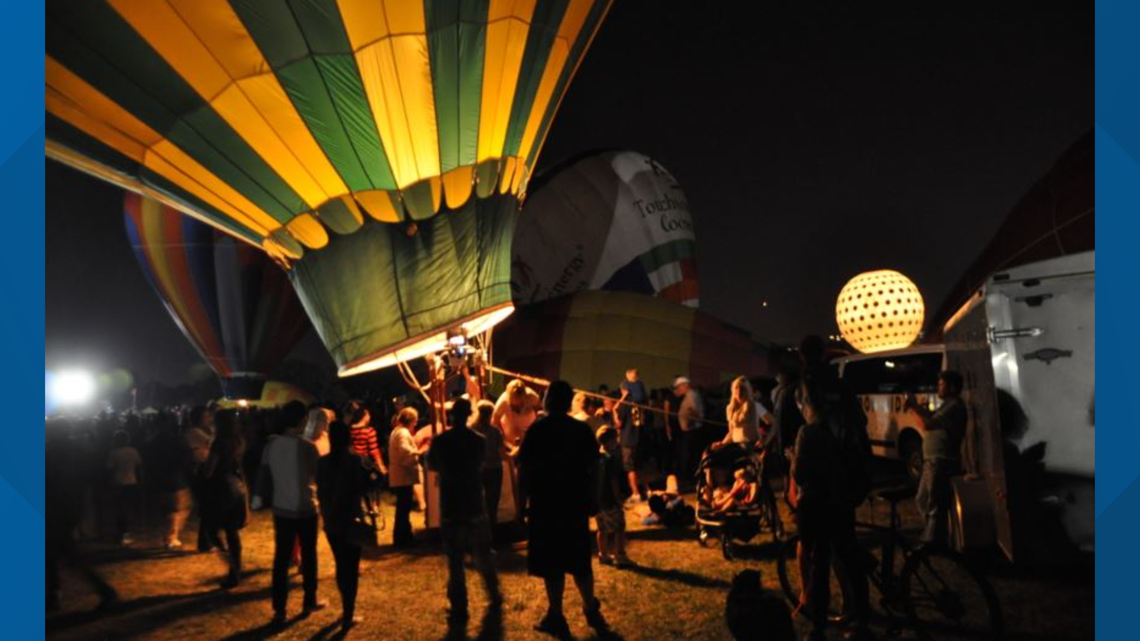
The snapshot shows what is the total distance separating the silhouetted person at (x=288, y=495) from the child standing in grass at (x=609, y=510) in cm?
199

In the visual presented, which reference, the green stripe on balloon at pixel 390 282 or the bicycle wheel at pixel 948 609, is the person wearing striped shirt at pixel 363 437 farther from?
the bicycle wheel at pixel 948 609

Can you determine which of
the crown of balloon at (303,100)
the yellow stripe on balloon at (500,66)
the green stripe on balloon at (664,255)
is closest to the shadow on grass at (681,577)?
the crown of balloon at (303,100)

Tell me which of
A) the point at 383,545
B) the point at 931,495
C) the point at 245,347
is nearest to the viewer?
the point at 931,495

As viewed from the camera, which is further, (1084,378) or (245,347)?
(245,347)

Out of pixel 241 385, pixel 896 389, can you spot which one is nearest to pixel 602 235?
pixel 241 385

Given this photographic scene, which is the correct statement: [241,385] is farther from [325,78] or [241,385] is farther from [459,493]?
[459,493]

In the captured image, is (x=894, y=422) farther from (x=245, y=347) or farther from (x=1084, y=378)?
(x=245, y=347)

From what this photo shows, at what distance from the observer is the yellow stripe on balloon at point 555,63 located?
320 inches

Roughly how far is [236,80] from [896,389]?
8704 mm

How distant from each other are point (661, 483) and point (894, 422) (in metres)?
3.33

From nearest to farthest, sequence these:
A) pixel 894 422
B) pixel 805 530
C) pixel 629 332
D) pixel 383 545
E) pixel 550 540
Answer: pixel 805 530, pixel 550 540, pixel 383 545, pixel 894 422, pixel 629 332

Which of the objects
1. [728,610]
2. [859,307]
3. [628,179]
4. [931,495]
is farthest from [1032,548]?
[628,179]

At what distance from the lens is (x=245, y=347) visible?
82.0 ft

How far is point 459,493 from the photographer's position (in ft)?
16.7
